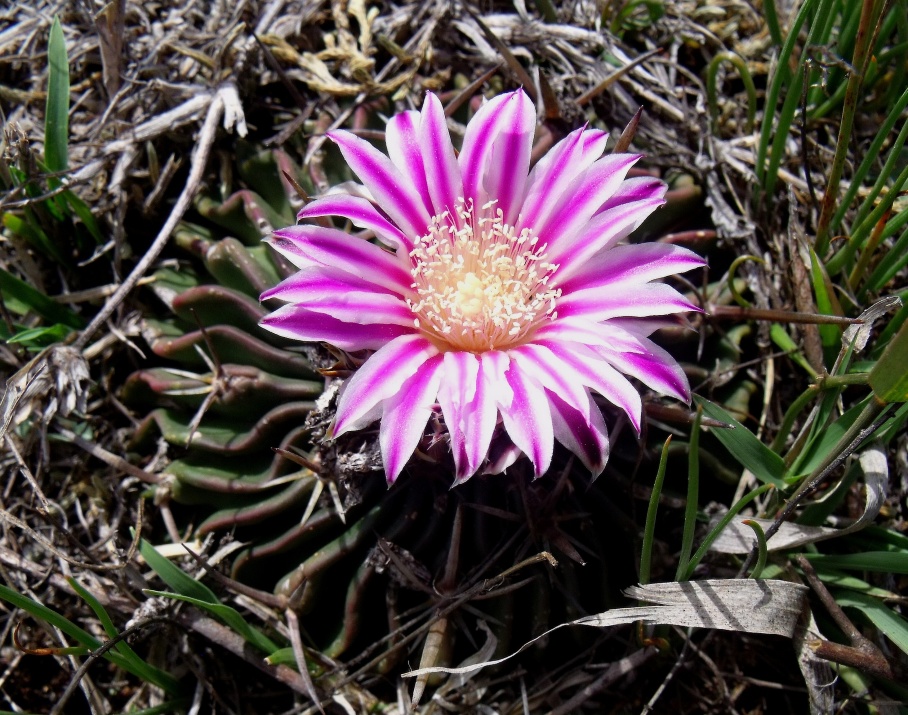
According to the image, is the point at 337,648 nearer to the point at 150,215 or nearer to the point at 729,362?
the point at 729,362

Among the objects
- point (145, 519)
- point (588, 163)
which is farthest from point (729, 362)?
point (145, 519)

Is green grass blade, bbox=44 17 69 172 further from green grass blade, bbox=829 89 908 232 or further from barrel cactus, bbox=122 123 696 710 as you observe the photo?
green grass blade, bbox=829 89 908 232

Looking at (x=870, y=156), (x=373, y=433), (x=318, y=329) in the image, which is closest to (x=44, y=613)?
(x=373, y=433)

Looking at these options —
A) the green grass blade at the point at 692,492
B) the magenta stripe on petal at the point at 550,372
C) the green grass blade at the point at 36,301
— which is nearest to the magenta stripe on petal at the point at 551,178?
the magenta stripe on petal at the point at 550,372

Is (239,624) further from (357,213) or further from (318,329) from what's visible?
(357,213)

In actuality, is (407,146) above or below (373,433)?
above

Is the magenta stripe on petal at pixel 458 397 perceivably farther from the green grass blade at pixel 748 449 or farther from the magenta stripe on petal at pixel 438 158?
the green grass blade at pixel 748 449
